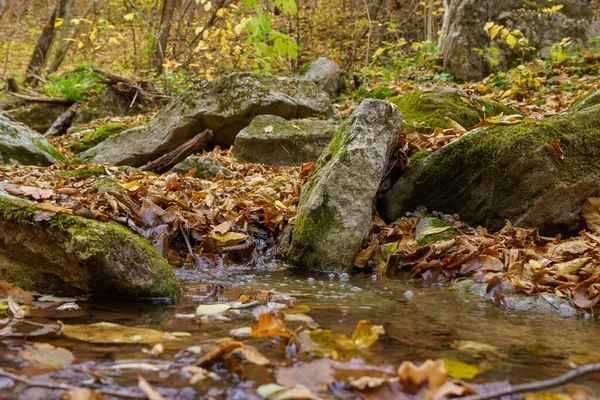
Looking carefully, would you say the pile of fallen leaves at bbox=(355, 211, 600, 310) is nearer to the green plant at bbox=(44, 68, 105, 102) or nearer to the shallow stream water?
the shallow stream water

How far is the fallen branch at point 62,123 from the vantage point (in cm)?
1134

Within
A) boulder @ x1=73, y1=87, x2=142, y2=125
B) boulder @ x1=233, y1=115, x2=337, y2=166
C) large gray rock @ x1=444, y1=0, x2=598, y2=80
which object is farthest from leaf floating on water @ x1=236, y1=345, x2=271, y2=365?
boulder @ x1=73, y1=87, x2=142, y2=125

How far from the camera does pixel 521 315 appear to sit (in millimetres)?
2488

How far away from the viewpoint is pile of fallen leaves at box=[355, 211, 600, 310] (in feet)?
9.14

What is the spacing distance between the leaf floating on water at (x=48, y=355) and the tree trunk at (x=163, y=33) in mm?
12173

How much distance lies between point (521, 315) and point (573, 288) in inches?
17.8

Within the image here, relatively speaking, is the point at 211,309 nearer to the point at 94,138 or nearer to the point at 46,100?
the point at 94,138

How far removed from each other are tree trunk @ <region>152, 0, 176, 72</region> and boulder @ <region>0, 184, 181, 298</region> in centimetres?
1098

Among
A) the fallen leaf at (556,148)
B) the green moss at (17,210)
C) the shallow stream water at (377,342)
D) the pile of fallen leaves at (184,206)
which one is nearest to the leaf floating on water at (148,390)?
the shallow stream water at (377,342)

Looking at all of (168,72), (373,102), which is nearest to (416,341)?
(373,102)

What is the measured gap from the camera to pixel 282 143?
7.20 m

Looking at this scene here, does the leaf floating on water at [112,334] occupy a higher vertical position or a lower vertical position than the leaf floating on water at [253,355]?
lower

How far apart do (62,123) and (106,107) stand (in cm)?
114

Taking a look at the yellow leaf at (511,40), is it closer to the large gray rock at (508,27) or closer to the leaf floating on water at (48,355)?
the large gray rock at (508,27)
